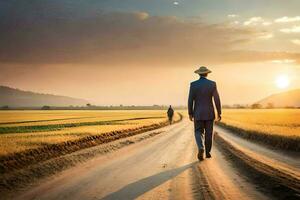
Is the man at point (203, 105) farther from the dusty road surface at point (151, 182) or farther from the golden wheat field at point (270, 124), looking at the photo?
the golden wheat field at point (270, 124)

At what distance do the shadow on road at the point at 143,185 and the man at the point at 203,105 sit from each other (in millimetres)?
2624

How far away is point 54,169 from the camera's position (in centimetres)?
1269

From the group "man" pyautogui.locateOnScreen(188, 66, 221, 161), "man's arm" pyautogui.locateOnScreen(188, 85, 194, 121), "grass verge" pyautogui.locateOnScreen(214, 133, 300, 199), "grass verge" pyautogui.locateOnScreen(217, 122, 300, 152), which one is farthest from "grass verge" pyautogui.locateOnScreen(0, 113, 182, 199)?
"grass verge" pyautogui.locateOnScreen(217, 122, 300, 152)

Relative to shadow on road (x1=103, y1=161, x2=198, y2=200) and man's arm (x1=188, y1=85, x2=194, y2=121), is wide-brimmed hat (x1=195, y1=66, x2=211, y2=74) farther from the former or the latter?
shadow on road (x1=103, y1=161, x2=198, y2=200)

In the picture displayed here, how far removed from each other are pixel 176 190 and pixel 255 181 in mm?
2208

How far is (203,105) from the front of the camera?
1402cm

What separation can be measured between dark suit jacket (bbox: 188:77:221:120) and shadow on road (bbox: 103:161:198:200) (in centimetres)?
284

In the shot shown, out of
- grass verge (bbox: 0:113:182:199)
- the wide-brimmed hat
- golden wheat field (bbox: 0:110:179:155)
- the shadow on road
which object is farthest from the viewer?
golden wheat field (bbox: 0:110:179:155)

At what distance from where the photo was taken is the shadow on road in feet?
26.7

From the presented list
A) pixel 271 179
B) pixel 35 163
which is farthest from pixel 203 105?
pixel 35 163

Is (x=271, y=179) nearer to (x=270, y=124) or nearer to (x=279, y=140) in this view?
(x=279, y=140)

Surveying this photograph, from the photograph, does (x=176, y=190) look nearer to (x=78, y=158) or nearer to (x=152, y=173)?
(x=152, y=173)

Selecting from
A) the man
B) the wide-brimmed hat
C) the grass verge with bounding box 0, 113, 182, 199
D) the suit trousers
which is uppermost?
the wide-brimmed hat

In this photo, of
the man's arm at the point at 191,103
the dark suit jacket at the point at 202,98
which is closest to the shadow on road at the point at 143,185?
the dark suit jacket at the point at 202,98
